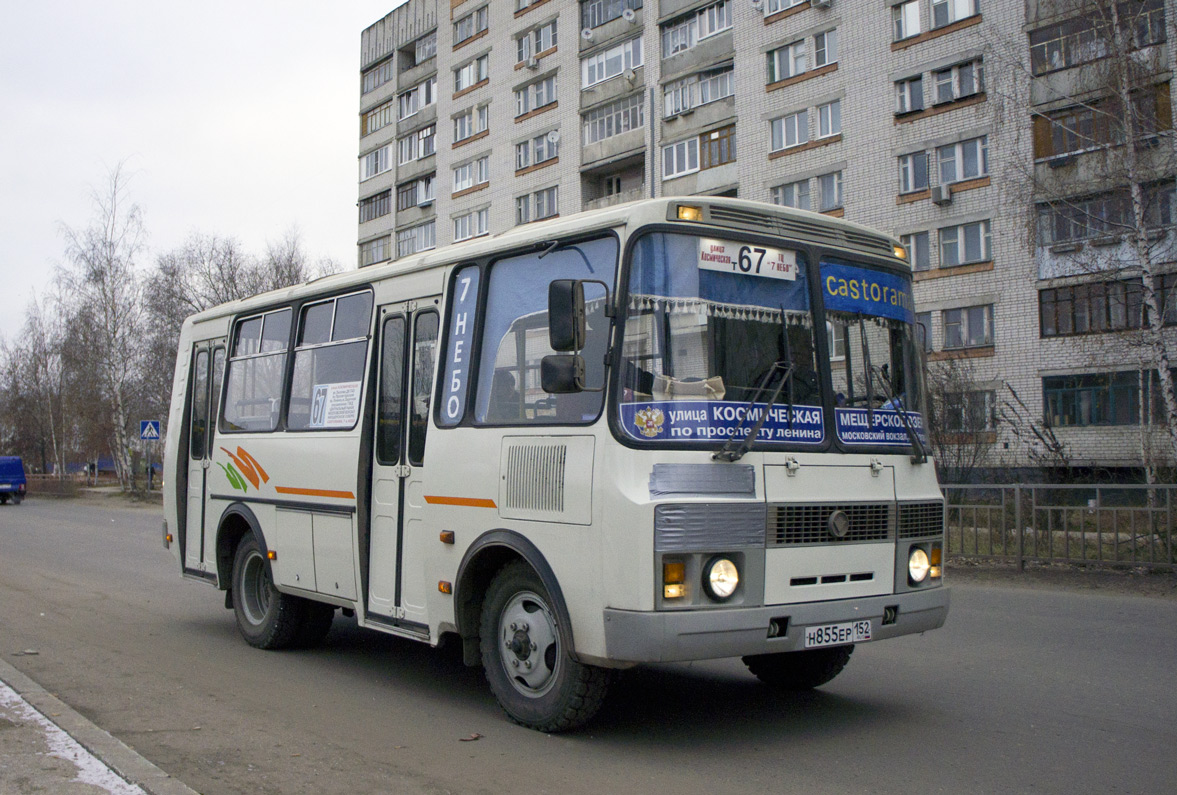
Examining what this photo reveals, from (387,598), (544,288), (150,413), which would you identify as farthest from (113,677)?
(150,413)

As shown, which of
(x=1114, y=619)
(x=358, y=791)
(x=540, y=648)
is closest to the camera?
(x=358, y=791)

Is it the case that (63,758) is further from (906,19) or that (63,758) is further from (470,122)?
(470,122)

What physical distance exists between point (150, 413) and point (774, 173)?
33421 mm

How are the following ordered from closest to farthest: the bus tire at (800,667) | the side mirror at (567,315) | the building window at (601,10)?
the side mirror at (567,315) < the bus tire at (800,667) < the building window at (601,10)

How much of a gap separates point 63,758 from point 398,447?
9.25 feet

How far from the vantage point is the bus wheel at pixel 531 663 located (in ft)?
19.5

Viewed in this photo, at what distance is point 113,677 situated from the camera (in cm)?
788

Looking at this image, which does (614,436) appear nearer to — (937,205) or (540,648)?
(540,648)

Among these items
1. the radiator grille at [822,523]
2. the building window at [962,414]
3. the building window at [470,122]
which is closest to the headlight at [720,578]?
the radiator grille at [822,523]

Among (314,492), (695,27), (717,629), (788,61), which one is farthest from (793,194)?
(717,629)

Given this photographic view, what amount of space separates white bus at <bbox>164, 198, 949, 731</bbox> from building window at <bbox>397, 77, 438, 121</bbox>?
172ft

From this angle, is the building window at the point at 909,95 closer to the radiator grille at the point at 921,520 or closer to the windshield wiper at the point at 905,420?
the windshield wiper at the point at 905,420

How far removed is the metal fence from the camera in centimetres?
1353

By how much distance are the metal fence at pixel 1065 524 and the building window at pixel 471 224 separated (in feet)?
129
